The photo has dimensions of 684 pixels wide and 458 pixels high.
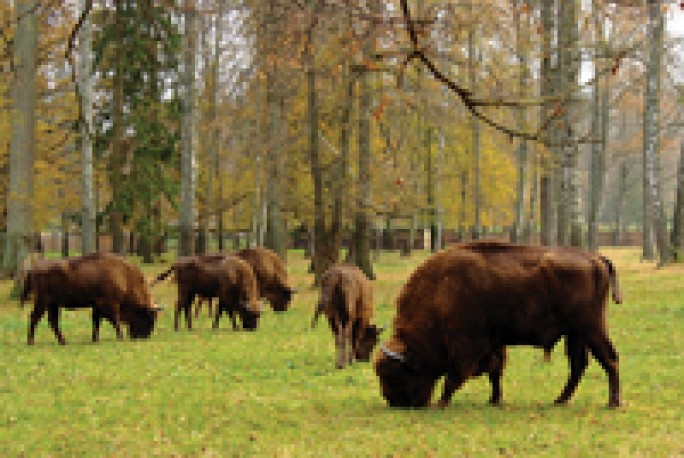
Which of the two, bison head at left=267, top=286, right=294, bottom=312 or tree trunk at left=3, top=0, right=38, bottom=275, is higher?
tree trunk at left=3, top=0, right=38, bottom=275

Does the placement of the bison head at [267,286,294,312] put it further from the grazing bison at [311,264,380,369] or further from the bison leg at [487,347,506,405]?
the bison leg at [487,347,506,405]

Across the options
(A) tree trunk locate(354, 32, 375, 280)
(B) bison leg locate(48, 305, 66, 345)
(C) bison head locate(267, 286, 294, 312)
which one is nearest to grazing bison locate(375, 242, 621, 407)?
(B) bison leg locate(48, 305, 66, 345)

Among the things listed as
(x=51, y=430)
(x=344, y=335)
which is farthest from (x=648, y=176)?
(x=51, y=430)

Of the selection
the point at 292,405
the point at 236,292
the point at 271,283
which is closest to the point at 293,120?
the point at 271,283

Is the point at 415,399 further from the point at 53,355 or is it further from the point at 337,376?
the point at 53,355

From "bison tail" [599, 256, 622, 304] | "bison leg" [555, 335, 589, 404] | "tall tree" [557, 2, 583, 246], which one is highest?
"tall tree" [557, 2, 583, 246]

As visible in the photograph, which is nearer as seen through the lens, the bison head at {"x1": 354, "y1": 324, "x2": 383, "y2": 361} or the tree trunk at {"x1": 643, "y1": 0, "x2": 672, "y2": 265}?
the bison head at {"x1": 354, "y1": 324, "x2": 383, "y2": 361}

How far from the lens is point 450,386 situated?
8.56m

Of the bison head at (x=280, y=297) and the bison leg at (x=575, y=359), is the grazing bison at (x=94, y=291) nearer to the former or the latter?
the bison head at (x=280, y=297)

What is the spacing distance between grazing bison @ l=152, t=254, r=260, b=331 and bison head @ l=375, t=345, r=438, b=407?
9229 millimetres

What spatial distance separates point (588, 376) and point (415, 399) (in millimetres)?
3117

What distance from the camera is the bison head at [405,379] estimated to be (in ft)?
28.5

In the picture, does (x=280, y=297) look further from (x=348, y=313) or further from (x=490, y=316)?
(x=490, y=316)

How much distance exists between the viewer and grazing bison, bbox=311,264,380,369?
12.4 metres
